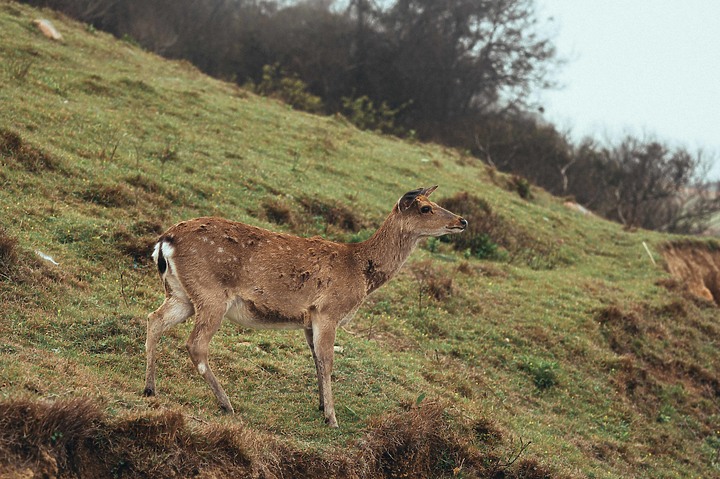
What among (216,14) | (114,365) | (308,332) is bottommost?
(114,365)

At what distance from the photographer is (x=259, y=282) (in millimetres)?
8594

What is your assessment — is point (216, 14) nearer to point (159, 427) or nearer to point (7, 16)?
point (7, 16)

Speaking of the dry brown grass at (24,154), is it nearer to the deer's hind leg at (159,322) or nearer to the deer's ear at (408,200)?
the deer's hind leg at (159,322)

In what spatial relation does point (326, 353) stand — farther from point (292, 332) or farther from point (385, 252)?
point (292, 332)

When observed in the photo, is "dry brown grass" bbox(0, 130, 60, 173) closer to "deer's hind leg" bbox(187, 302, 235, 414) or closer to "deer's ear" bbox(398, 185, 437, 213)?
"deer's hind leg" bbox(187, 302, 235, 414)

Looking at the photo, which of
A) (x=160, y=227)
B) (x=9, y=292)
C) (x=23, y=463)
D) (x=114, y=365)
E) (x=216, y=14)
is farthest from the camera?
(x=216, y=14)

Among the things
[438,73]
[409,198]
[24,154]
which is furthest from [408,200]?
[438,73]

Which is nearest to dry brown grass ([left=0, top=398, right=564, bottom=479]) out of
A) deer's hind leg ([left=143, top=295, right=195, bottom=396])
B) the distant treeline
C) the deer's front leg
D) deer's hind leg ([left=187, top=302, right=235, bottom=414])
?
the deer's front leg

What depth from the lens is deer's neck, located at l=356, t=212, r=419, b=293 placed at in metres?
9.60

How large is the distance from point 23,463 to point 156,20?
1541 inches

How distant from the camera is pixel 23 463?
6.56 meters

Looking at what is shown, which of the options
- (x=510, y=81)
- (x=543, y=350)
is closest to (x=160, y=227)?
(x=543, y=350)

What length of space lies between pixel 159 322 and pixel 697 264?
77.9 ft

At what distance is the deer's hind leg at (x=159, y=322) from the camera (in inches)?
324
